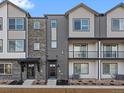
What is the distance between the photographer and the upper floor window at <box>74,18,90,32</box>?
1817 inches

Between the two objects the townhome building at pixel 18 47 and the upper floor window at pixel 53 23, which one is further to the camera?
the upper floor window at pixel 53 23

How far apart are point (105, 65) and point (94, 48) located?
9.58ft

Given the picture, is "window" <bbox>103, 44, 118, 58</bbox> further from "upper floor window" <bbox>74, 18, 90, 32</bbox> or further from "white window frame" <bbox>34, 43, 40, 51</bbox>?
"white window frame" <bbox>34, 43, 40, 51</bbox>

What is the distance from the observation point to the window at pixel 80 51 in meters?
46.7

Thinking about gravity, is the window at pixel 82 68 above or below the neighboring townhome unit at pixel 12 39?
below

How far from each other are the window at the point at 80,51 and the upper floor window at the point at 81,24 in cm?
262

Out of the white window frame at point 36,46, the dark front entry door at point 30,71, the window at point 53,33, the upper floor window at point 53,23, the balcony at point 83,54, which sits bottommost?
the dark front entry door at point 30,71

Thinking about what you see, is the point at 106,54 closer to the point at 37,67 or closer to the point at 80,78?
the point at 80,78

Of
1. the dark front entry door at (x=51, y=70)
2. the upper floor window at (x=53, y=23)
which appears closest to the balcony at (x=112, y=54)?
the dark front entry door at (x=51, y=70)

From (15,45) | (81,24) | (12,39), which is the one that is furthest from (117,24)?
(12,39)

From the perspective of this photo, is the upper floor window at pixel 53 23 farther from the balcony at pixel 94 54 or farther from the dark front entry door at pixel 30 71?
the dark front entry door at pixel 30 71

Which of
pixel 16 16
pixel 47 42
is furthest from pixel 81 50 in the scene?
pixel 16 16

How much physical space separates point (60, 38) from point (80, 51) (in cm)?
344

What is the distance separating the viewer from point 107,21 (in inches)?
1822
